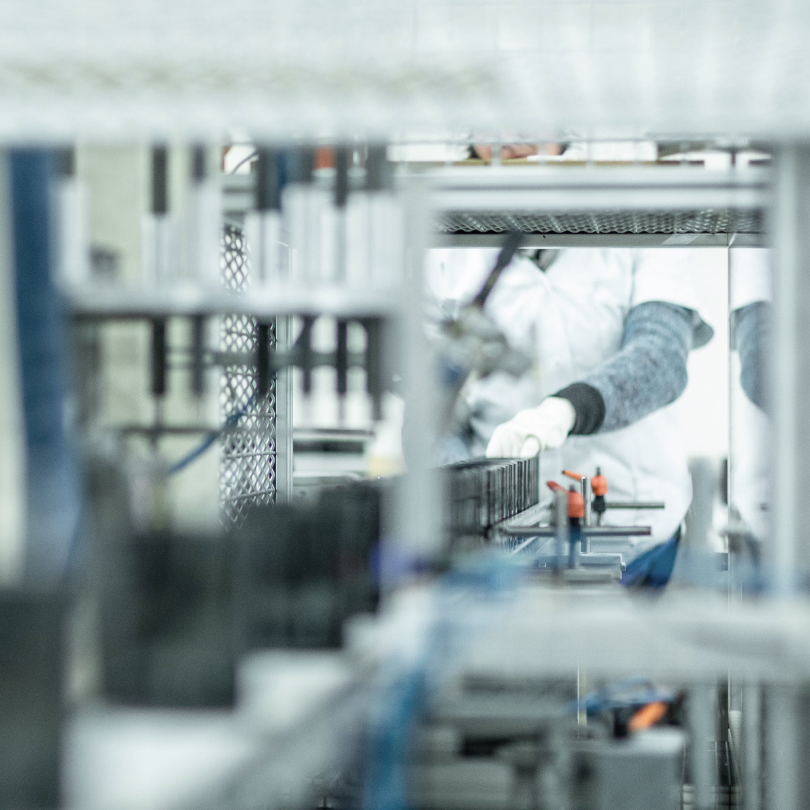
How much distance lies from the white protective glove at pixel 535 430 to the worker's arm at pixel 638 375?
27mm

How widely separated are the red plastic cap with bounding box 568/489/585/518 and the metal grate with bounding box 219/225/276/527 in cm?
77

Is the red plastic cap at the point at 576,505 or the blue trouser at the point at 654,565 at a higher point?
the red plastic cap at the point at 576,505

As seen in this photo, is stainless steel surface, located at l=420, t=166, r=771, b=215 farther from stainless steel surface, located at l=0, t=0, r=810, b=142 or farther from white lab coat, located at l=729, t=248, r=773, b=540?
white lab coat, located at l=729, t=248, r=773, b=540

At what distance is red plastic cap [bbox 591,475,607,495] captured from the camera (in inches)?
101

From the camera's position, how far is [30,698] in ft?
1.53

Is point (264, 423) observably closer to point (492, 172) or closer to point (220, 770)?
point (492, 172)

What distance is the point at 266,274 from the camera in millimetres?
1066

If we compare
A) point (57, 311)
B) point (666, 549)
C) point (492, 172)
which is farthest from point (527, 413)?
point (57, 311)

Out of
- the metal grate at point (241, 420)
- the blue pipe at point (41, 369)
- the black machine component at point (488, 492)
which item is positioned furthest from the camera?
the metal grate at point (241, 420)

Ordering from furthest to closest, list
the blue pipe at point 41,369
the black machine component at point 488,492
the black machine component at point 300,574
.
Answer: the black machine component at point 488,492, the blue pipe at point 41,369, the black machine component at point 300,574

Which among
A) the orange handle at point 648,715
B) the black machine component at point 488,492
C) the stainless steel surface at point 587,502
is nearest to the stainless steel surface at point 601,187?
the black machine component at point 488,492

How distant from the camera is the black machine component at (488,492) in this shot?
1.50m

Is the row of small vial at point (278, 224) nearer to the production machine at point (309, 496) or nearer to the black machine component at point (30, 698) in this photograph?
the production machine at point (309, 496)

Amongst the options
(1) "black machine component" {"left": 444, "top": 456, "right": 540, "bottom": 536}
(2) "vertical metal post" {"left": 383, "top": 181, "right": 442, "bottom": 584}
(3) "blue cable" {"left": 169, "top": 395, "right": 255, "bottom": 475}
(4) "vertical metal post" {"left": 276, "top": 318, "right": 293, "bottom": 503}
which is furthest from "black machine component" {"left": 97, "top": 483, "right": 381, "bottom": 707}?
(4) "vertical metal post" {"left": 276, "top": 318, "right": 293, "bottom": 503}
